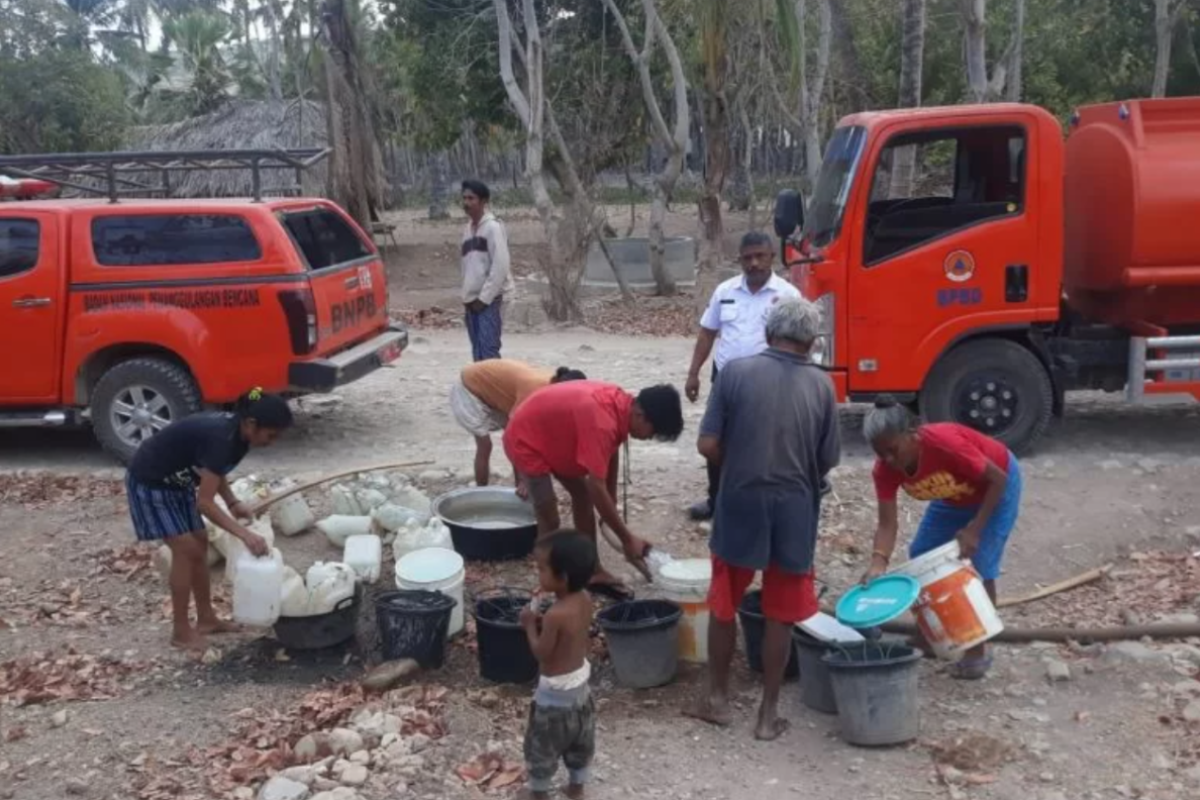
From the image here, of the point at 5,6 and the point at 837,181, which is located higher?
the point at 5,6

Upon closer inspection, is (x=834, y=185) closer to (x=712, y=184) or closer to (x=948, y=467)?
(x=948, y=467)

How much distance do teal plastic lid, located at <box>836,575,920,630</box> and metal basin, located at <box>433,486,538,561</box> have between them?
2.27 metres

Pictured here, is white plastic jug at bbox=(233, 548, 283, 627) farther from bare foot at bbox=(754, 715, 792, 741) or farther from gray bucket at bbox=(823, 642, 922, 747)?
Result: gray bucket at bbox=(823, 642, 922, 747)

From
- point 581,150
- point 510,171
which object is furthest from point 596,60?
point 510,171

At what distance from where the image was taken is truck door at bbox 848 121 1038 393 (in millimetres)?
8477

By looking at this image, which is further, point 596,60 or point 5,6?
point 5,6

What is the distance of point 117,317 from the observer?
9133mm

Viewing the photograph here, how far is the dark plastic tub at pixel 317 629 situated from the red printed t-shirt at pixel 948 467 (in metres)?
2.60

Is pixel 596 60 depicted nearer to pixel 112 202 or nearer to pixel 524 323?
pixel 524 323

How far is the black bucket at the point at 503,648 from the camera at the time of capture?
5.92 m

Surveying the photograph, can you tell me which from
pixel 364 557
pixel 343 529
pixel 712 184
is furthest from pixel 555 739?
pixel 712 184

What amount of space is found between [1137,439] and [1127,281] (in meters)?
1.59

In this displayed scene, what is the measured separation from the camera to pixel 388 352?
10.1 metres

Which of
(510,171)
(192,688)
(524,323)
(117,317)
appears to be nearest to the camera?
(192,688)
